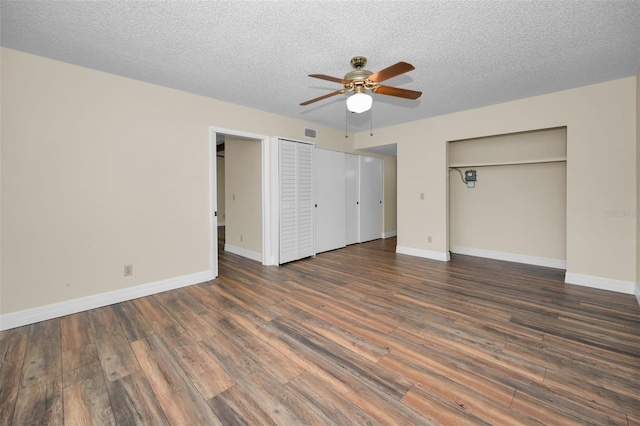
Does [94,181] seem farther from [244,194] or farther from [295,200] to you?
[295,200]

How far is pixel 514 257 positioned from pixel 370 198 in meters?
3.08

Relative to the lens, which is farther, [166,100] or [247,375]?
[166,100]

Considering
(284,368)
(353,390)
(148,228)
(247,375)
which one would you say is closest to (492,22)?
(353,390)

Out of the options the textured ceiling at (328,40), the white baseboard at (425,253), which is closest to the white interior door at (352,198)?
the white baseboard at (425,253)

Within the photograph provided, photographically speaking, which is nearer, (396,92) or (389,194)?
(396,92)

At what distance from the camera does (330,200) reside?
5586 mm

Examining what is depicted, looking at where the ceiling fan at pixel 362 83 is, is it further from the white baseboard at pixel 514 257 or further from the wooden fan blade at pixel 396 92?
the white baseboard at pixel 514 257

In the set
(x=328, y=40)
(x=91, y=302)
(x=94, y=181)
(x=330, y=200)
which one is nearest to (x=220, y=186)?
(x=330, y=200)

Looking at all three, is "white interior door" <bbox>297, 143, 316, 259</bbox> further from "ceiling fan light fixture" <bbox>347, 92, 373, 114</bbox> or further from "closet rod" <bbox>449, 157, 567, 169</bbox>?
"closet rod" <bbox>449, 157, 567, 169</bbox>

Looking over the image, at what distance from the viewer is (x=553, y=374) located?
1.83 meters

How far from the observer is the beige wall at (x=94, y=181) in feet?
8.34

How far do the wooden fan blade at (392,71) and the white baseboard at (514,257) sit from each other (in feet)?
13.7

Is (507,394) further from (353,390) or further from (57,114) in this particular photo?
(57,114)

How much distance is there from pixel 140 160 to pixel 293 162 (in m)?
2.25
